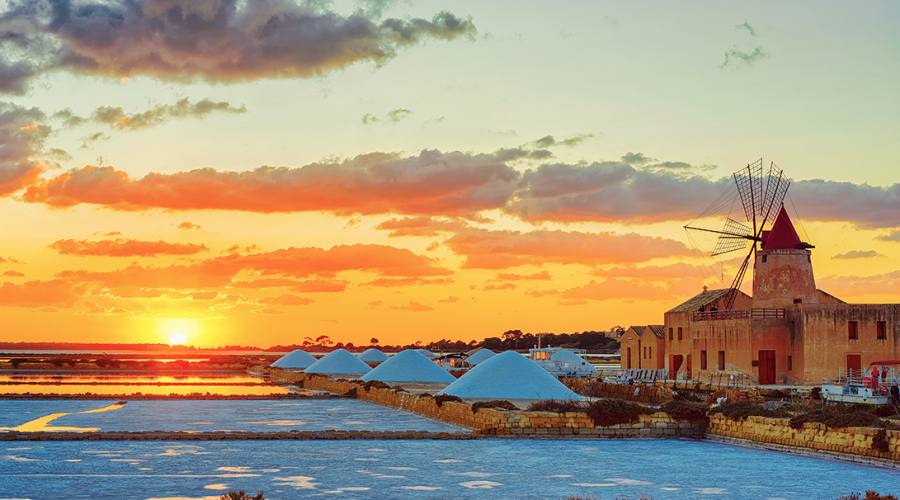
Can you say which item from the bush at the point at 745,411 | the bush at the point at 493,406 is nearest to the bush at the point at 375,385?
the bush at the point at 493,406

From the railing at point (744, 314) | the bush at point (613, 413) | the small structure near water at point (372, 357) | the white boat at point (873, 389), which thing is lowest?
the bush at point (613, 413)

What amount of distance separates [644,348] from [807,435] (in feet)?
102

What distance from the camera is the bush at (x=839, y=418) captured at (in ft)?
53.1

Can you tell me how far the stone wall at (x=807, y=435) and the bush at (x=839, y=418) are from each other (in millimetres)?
99

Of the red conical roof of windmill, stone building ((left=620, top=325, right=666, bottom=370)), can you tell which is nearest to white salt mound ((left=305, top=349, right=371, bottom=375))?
stone building ((left=620, top=325, right=666, bottom=370))

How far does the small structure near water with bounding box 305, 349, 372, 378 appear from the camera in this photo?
45656mm

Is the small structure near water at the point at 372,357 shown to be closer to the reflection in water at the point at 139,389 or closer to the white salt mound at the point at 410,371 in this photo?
the reflection in water at the point at 139,389

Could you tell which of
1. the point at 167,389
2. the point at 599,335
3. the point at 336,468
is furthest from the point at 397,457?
the point at 599,335

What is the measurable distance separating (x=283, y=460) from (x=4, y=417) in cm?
1089

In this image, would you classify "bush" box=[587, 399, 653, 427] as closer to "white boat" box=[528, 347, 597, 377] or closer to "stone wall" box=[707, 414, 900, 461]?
"stone wall" box=[707, 414, 900, 461]

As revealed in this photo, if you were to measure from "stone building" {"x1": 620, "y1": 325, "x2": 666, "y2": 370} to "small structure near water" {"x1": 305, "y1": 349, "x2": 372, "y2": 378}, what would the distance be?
12.1 m

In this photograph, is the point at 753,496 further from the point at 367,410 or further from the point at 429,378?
the point at 429,378

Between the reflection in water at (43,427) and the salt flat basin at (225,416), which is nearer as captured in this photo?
the reflection in water at (43,427)

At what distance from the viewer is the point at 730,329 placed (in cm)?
3516
